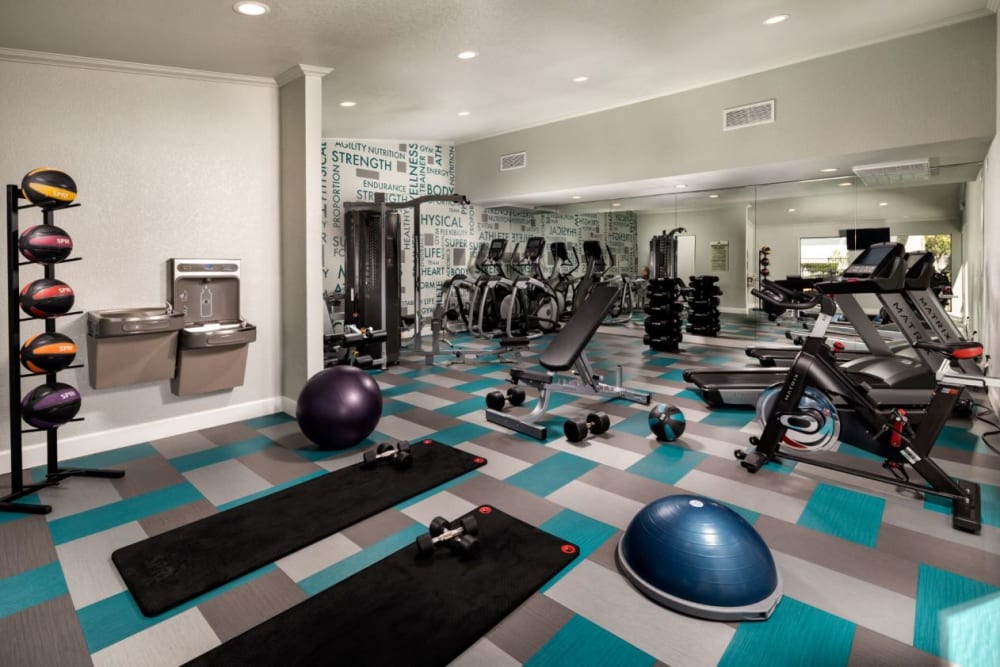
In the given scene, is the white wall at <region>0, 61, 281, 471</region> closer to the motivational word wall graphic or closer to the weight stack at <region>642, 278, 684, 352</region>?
the motivational word wall graphic

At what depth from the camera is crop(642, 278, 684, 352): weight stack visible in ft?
21.3

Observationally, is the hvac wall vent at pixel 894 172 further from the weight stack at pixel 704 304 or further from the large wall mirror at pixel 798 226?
the weight stack at pixel 704 304

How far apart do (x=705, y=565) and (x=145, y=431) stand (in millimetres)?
3379

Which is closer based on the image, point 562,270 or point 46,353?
point 46,353

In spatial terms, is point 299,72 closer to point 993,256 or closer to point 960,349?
point 960,349

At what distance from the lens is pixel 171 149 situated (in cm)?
345

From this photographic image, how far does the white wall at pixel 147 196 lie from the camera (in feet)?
9.88

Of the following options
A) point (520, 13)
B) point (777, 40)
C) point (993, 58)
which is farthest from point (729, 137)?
point (520, 13)

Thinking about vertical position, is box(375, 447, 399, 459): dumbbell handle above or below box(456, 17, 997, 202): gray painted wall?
below

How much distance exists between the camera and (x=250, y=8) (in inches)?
112

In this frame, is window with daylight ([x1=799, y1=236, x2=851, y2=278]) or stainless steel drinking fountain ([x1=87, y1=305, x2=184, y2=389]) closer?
stainless steel drinking fountain ([x1=87, y1=305, x2=184, y2=389])

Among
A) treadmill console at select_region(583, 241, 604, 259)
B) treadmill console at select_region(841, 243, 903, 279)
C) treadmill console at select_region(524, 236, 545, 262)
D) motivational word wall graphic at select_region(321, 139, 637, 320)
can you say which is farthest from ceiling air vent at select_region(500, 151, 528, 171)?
treadmill console at select_region(841, 243, 903, 279)

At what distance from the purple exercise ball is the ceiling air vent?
4879mm

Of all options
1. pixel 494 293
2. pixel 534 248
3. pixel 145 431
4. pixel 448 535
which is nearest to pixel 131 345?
pixel 145 431
